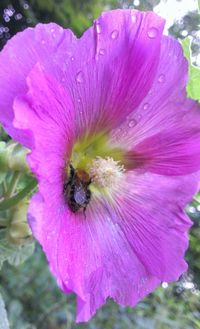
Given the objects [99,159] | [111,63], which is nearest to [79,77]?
[111,63]

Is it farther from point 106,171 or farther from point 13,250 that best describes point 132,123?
point 13,250

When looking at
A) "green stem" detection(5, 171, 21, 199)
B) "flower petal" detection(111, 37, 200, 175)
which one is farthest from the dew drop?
"green stem" detection(5, 171, 21, 199)

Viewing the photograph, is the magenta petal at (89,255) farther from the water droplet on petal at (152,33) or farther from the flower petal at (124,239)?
the water droplet on petal at (152,33)

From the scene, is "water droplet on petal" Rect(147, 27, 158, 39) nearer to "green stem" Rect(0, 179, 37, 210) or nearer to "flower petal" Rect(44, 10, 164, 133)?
"flower petal" Rect(44, 10, 164, 133)

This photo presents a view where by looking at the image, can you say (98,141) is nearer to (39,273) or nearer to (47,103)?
(47,103)

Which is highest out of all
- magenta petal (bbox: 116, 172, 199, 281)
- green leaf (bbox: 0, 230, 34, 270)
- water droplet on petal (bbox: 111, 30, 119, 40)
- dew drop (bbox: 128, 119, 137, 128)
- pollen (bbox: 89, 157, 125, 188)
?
water droplet on petal (bbox: 111, 30, 119, 40)
